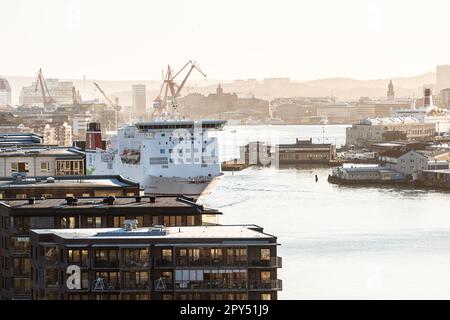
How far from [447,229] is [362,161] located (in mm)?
40564

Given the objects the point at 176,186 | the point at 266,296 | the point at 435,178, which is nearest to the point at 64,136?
the point at 435,178

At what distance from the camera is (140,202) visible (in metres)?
15.3

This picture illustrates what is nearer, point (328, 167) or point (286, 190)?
point (286, 190)

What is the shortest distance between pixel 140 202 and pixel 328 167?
53.9 meters

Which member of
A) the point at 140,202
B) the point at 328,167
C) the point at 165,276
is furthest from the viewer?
the point at 328,167

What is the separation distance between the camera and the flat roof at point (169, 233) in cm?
1207

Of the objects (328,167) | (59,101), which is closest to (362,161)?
(328,167)

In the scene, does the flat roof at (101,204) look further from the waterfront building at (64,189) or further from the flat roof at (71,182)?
the flat roof at (71,182)

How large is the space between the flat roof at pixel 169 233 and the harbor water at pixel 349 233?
4840 mm

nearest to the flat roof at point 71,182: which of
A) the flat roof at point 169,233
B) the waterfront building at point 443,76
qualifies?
the flat roof at point 169,233

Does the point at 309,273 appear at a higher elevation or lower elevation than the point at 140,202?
lower

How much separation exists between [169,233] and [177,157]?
26.3m
